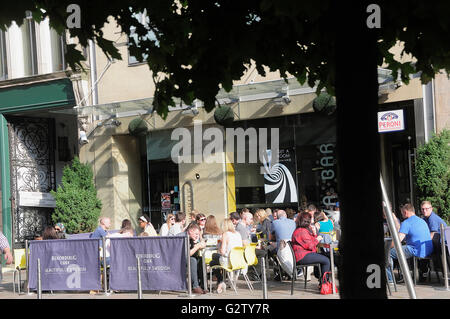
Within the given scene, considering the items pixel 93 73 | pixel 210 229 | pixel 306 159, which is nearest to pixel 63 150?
pixel 93 73

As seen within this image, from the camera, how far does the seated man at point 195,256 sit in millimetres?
14031

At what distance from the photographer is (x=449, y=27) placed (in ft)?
15.4

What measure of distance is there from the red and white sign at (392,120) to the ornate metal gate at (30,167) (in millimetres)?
12760

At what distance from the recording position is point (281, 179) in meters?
20.6

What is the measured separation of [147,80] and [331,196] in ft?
23.2

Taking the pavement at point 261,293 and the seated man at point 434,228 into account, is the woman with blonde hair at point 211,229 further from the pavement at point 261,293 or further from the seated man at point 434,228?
the seated man at point 434,228

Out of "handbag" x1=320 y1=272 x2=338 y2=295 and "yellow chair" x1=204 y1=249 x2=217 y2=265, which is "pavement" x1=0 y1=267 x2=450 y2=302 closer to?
"handbag" x1=320 y1=272 x2=338 y2=295

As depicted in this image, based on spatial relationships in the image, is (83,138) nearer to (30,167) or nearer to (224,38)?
(30,167)

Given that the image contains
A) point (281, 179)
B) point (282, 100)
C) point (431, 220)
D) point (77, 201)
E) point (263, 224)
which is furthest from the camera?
point (77, 201)

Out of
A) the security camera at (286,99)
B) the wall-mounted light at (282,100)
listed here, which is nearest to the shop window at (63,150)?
the wall-mounted light at (282,100)

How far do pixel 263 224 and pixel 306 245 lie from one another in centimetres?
426
